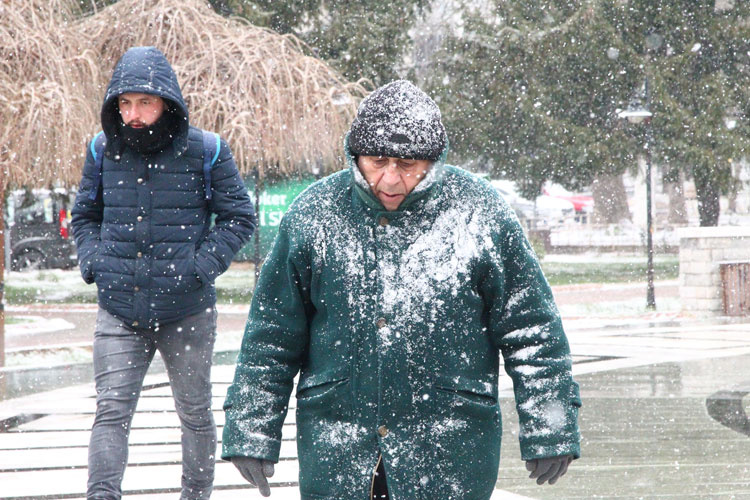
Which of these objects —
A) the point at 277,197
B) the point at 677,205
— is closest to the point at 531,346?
the point at 277,197

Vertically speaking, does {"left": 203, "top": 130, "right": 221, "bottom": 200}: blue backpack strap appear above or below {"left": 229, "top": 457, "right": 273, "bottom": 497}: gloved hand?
above

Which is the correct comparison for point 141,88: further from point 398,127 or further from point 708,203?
point 708,203

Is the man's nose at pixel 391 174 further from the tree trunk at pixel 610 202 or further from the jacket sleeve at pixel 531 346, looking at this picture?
the tree trunk at pixel 610 202

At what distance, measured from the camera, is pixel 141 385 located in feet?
13.8

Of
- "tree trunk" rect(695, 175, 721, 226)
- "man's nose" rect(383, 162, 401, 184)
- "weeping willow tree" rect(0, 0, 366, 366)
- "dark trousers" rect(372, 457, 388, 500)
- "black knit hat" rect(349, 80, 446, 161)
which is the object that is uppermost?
"weeping willow tree" rect(0, 0, 366, 366)

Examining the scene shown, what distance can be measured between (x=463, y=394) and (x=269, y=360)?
1.73ft

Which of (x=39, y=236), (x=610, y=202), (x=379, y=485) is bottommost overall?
(x=610, y=202)

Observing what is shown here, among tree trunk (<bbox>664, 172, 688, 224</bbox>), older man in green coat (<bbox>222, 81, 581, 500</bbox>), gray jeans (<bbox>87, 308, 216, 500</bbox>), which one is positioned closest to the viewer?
older man in green coat (<bbox>222, 81, 581, 500</bbox>)

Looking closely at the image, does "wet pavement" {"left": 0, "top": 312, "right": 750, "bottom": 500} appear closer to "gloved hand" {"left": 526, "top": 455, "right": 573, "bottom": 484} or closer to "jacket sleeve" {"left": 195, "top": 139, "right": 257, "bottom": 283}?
"jacket sleeve" {"left": 195, "top": 139, "right": 257, "bottom": 283}

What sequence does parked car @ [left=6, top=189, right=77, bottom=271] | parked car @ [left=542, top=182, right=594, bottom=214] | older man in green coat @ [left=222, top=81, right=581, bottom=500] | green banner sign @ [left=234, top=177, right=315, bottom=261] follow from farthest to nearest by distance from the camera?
parked car @ [left=542, top=182, right=594, bottom=214] → parked car @ [left=6, top=189, right=77, bottom=271] → green banner sign @ [left=234, top=177, right=315, bottom=261] → older man in green coat @ [left=222, top=81, right=581, bottom=500]

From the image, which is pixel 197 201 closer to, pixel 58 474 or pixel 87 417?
pixel 58 474

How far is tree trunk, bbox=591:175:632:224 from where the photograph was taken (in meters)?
44.2

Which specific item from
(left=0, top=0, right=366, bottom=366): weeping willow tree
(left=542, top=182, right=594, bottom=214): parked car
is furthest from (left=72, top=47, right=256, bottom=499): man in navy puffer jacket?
(left=542, top=182, right=594, bottom=214): parked car

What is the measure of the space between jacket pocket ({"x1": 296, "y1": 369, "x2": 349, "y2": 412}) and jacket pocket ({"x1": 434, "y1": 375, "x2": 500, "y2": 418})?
0.25 m
